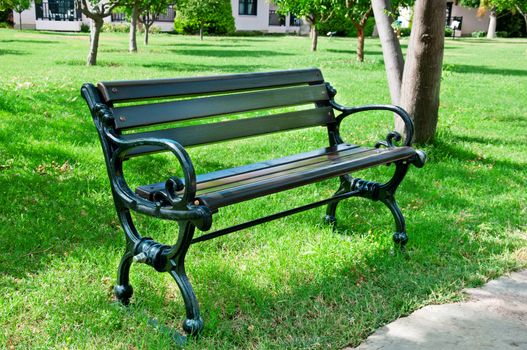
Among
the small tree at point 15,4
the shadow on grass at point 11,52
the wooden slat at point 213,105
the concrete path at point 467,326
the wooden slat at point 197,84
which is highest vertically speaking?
the small tree at point 15,4

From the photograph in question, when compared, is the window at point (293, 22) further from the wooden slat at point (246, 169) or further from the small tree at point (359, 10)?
the wooden slat at point (246, 169)

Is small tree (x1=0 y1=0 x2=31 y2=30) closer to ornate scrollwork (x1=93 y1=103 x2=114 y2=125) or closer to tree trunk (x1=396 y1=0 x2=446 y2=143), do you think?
tree trunk (x1=396 y1=0 x2=446 y2=143)

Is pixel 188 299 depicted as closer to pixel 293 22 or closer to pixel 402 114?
pixel 402 114

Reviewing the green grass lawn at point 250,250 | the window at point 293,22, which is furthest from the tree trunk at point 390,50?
the window at point 293,22

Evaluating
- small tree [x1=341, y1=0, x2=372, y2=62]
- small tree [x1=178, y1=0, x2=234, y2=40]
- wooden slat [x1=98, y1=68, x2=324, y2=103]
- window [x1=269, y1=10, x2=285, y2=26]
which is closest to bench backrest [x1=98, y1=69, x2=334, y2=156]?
wooden slat [x1=98, y1=68, x2=324, y2=103]

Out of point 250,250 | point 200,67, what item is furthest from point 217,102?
point 200,67

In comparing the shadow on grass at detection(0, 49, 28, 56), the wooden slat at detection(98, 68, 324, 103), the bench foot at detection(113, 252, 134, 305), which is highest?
the wooden slat at detection(98, 68, 324, 103)

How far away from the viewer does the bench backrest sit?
3.15m

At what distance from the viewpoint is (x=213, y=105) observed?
353cm

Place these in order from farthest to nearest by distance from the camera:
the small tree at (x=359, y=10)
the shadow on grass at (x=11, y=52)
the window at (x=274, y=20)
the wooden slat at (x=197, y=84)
A: 1. the window at (x=274, y=20)
2. the shadow on grass at (x=11, y=52)
3. the small tree at (x=359, y=10)
4. the wooden slat at (x=197, y=84)

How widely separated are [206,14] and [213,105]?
3055 centimetres

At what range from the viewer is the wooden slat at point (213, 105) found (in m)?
3.15

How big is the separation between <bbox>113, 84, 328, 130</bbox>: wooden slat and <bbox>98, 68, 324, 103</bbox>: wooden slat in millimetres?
44

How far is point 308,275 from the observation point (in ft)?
11.6
